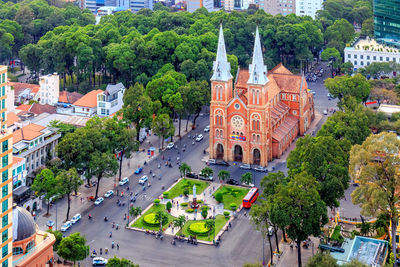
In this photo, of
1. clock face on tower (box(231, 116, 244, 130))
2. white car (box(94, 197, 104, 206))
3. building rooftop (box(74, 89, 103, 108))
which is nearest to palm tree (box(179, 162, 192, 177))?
clock face on tower (box(231, 116, 244, 130))

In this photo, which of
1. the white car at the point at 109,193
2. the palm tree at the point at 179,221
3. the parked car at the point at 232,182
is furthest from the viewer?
the parked car at the point at 232,182

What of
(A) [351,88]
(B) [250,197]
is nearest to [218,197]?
(B) [250,197]

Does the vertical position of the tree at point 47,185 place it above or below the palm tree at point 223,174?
above

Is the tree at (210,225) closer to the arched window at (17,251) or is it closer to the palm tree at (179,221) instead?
the palm tree at (179,221)

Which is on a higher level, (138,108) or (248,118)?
(138,108)

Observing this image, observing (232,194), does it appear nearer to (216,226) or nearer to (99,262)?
(216,226)

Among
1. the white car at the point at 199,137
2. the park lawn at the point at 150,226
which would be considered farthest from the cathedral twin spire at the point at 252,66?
the park lawn at the point at 150,226
